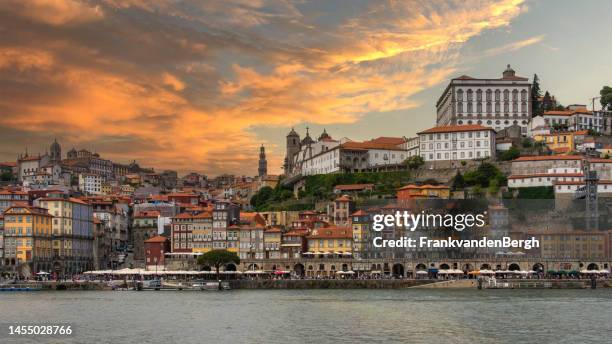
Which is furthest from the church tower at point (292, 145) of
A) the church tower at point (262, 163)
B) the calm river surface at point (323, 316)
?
the calm river surface at point (323, 316)

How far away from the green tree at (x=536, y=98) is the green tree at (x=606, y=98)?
23.6 feet

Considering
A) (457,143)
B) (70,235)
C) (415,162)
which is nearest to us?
(70,235)

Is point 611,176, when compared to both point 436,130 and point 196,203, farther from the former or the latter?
point 196,203

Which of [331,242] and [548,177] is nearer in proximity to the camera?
[331,242]

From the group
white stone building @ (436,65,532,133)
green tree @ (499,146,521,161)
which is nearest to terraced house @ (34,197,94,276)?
green tree @ (499,146,521,161)

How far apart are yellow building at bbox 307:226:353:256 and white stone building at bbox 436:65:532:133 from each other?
33.8 m

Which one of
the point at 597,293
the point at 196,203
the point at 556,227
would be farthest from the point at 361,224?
the point at 196,203

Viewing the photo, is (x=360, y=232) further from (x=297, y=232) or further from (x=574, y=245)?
(x=574, y=245)

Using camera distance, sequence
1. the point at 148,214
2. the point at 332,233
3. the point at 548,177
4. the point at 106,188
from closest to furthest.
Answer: the point at 332,233, the point at 548,177, the point at 148,214, the point at 106,188

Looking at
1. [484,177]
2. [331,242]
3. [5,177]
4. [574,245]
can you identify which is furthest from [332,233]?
[5,177]

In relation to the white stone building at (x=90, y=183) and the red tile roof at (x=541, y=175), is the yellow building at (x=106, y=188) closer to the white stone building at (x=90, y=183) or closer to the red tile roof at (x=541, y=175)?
the white stone building at (x=90, y=183)

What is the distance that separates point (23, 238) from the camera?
292 ft

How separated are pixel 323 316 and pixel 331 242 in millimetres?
35461

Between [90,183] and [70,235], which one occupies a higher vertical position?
[90,183]
